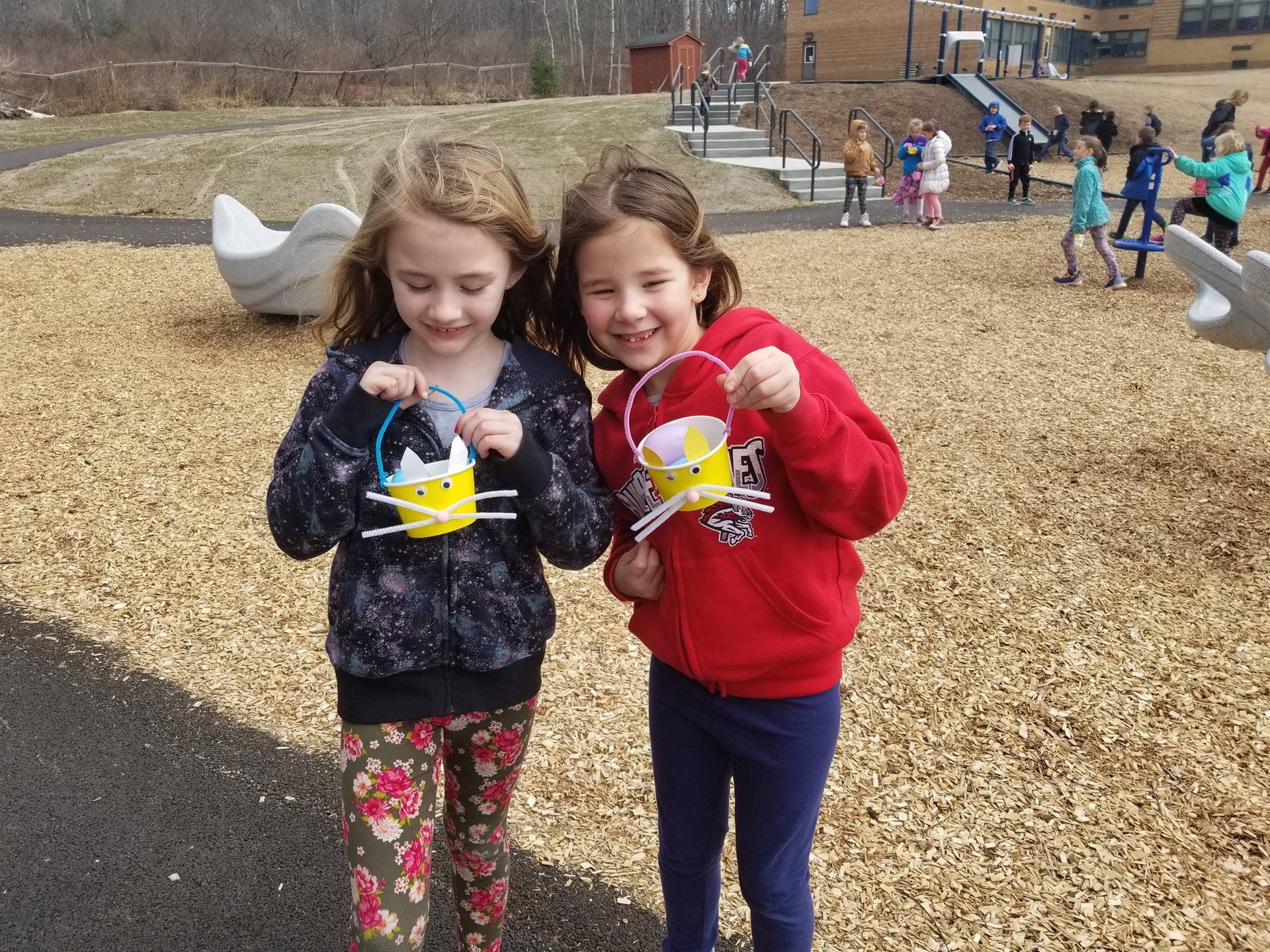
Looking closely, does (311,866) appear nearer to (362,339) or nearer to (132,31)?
(362,339)

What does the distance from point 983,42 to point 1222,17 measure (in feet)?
65.5

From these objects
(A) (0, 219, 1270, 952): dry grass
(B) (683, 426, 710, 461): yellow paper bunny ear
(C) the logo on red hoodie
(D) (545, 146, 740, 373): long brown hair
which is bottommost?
(A) (0, 219, 1270, 952): dry grass

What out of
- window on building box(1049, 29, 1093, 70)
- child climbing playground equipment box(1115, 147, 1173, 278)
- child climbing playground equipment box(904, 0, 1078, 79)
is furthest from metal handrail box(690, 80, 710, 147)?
window on building box(1049, 29, 1093, 70)

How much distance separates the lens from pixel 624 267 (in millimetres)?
1635

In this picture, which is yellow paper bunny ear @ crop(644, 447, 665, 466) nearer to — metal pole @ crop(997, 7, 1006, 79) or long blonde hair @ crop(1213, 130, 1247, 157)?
long blonde hair @ crop(1213, 130, 1247, 157)

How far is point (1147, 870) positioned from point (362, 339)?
2.41 m

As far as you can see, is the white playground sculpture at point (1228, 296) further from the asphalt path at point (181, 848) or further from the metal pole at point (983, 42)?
the metal pole at point (983, 42)

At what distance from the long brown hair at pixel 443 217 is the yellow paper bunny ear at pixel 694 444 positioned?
517mm

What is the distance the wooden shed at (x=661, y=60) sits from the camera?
36.0 m

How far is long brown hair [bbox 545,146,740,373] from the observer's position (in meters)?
1.64

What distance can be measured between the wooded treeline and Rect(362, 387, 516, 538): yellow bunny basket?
40379 millimetres

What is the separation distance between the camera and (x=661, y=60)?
36.4 meters

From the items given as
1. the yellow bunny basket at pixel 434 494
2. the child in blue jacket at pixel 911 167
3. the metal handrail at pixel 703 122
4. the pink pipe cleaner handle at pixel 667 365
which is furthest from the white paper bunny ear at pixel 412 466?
the metal handrail at pixel 703 122

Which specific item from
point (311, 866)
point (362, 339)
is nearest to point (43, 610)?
point (311, 866)
